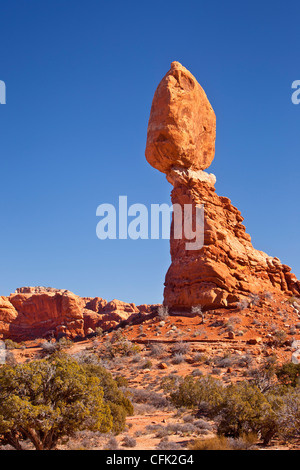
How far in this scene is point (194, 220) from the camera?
29.0 m

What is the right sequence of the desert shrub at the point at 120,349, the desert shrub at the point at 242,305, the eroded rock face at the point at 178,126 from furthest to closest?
the eroded rock face at the point at 178,126 → the desert shrub at the point at 242,305 → the desert shrub at the point at 120,349

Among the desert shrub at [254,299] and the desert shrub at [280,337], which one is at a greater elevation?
the desert shrub at [254,299]

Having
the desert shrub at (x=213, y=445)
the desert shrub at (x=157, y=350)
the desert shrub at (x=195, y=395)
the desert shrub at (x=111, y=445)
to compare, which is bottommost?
the desert shrub at (x=111, y=445)

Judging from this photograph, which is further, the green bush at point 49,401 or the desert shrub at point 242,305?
the desert shrub at point 242,305

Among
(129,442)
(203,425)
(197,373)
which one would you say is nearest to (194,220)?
(197,373)

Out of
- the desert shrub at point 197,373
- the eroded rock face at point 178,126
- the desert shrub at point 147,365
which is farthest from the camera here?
the eroded rock face at point 178,126

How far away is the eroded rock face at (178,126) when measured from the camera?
29.6 metres

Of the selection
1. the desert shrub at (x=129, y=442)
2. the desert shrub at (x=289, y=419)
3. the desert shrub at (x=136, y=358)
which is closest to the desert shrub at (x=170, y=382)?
the desert shrub at (x=136, y=358)

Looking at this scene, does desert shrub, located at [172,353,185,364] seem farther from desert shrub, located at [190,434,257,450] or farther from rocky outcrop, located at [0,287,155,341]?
rocky outcrop, located at [0,287,155,341]

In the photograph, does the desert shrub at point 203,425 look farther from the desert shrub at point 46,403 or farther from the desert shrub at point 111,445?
the desert shrub at point 46,403

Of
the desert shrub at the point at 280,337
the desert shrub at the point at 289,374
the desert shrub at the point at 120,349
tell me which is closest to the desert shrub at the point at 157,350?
the desert shrub at the point at 120,349

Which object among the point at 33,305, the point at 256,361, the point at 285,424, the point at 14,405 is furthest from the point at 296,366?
the point at 33,305

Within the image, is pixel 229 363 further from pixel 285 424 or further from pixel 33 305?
pixel 33 305

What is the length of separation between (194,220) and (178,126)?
257 inches
